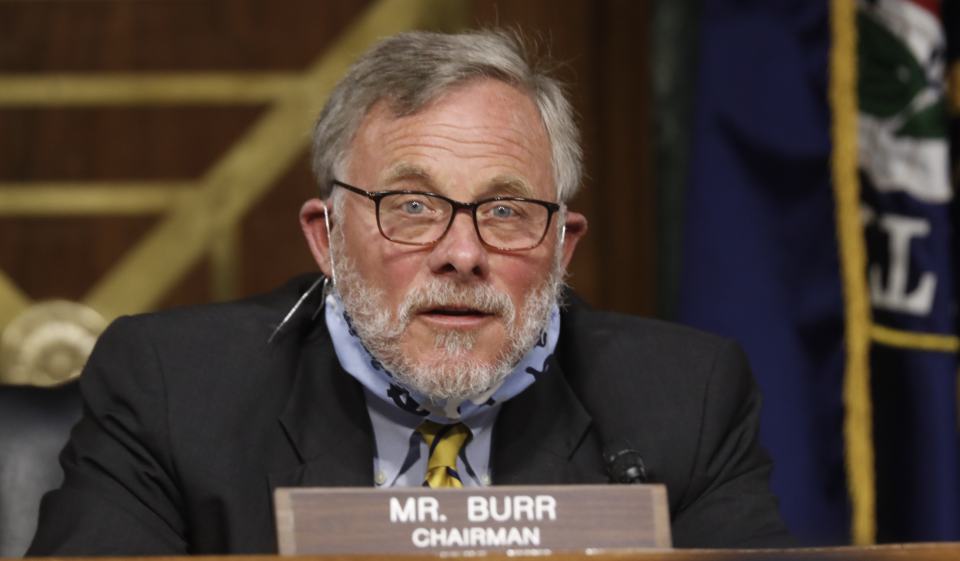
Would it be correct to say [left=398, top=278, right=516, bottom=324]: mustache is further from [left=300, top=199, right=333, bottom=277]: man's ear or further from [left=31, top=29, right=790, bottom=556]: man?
[left=300, top=199, right=333, bottom=277]: man's ear

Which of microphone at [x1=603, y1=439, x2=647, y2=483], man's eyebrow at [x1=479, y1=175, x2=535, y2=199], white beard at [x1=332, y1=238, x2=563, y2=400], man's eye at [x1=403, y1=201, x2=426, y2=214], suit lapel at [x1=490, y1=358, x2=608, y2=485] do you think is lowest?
suit lapel at [x1=490, y1=358, x2=608, y2=485]

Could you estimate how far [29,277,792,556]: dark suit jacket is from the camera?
1420 mm

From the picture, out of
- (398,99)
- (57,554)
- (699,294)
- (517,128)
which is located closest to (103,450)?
(57,554)

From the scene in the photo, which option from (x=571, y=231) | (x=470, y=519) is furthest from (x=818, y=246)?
(x=470, y=519)

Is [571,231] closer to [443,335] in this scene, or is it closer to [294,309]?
[443,335]

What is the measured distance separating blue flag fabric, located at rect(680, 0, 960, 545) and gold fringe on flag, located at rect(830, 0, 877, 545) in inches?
1.8

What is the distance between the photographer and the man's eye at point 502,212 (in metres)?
1.47

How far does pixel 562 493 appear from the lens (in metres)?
1.03

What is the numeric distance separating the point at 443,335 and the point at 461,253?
127 millimetres

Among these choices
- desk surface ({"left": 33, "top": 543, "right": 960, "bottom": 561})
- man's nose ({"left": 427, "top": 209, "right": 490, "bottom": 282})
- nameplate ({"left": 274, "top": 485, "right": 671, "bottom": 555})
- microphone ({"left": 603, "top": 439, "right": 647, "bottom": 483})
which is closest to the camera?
desk surface ({"left": 33, "top": 543, "right": 960, "bottom": 561})

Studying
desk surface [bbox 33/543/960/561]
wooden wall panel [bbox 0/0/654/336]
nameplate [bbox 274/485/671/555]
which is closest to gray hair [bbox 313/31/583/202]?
nameplate [bbox 274/485/671/555]

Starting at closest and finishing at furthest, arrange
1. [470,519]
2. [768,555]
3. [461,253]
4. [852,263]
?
[768,555]
[470,519]
[461,253]
[852,263]

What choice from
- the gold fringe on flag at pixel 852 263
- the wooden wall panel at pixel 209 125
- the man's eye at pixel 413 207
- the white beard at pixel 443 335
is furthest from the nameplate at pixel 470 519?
the wooden wall panel at pixel 209 125

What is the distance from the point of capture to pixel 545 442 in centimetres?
159
